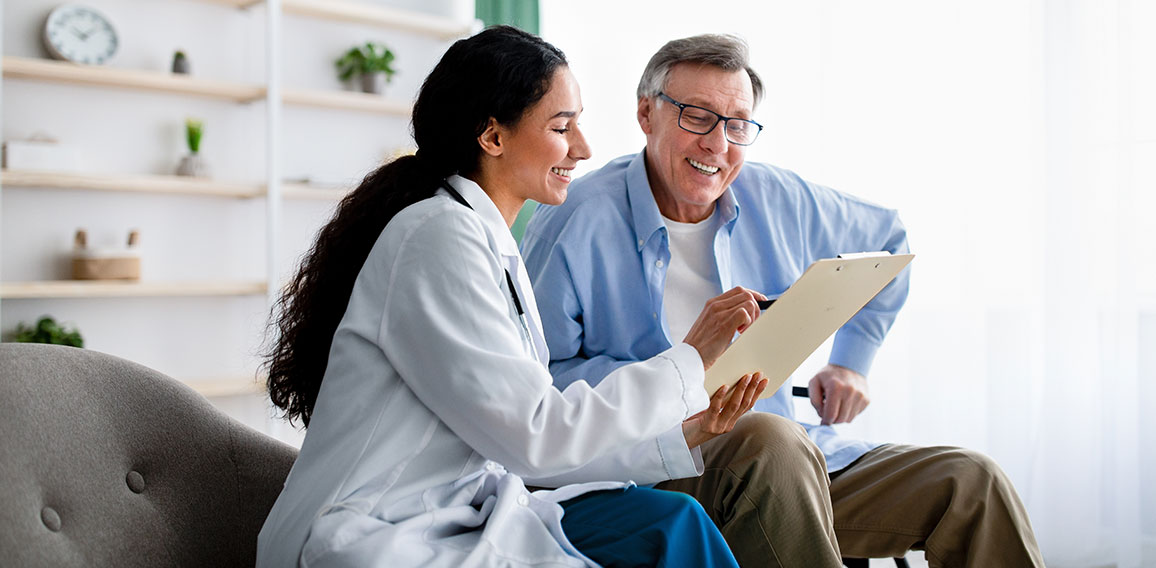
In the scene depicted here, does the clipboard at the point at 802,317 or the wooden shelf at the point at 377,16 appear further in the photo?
the wooden shelf at the point at 377,16

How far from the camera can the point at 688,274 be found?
1.94 metres

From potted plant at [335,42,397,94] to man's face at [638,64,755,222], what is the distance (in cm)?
260

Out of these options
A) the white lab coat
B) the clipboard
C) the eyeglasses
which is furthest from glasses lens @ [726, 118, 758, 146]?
the white lab coat

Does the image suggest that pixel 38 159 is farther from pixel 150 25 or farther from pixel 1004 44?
pixel 1004 44

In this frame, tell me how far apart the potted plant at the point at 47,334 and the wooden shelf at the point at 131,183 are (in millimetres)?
496

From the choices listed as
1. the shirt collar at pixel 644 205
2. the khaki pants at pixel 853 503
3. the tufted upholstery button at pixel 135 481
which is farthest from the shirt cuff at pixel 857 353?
the tufted upholstery button at pixel 135 481

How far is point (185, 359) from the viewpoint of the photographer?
4.04 meters

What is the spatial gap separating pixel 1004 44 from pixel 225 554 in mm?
2599

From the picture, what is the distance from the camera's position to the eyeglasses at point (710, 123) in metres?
1.93

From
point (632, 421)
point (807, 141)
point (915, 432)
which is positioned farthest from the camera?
point (807, 141)

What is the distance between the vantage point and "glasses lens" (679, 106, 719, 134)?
6.35ft

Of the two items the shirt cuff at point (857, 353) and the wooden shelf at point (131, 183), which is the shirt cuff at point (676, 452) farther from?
the wooden shelf at point (131, 183)

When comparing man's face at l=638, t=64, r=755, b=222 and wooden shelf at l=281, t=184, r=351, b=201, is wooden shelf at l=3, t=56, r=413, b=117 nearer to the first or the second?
wooden shelf at l=281, t=184, r=351, b=201

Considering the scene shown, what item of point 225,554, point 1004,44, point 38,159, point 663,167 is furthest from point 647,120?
point 38,159
